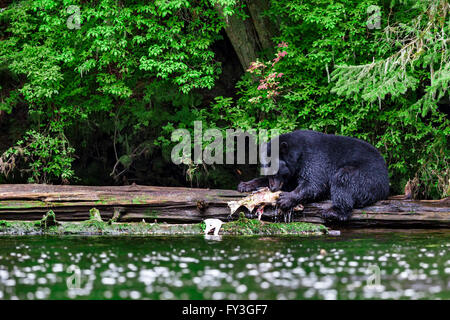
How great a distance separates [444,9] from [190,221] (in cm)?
556

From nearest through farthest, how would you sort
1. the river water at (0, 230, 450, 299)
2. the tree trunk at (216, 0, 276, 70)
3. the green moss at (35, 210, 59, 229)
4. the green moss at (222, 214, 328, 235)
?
the river water at (0, 230, 450, 299), the green moss at (35, 210, 59, 229), the green moss at (222, 214, 328, 235), the tree trunk at (216, 0, 276, 70)

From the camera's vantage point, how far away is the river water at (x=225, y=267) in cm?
504

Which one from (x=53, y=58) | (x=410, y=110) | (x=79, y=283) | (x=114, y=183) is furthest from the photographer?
(x=114, y=183)

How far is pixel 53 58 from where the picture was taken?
41.2 ft

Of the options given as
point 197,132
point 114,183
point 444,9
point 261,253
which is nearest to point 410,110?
point 444,9

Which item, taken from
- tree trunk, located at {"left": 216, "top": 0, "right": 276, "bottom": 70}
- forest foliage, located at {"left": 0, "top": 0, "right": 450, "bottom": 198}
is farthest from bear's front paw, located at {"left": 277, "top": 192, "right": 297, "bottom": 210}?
tree trunk, located at {"left": 216, "top": 0, "right": 276, "bottom": 70}

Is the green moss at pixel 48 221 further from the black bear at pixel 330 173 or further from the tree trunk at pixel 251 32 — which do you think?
the tree trunk at pixel 251 32

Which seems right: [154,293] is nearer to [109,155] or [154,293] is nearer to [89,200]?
[89,200]

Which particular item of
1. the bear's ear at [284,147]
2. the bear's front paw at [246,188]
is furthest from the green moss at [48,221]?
the bear's ear at [284,147]

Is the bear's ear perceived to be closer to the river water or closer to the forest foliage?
the river water

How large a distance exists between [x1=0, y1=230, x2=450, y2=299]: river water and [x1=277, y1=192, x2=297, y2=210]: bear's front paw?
0.65 meters

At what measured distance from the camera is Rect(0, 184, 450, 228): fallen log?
29.9 ft

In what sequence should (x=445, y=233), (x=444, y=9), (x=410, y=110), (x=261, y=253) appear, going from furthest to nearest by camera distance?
(x=410, y=110) → (x=444, y=9) → (x=445, y=233) → (x=261, y=253)

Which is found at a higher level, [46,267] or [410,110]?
[410,110]
